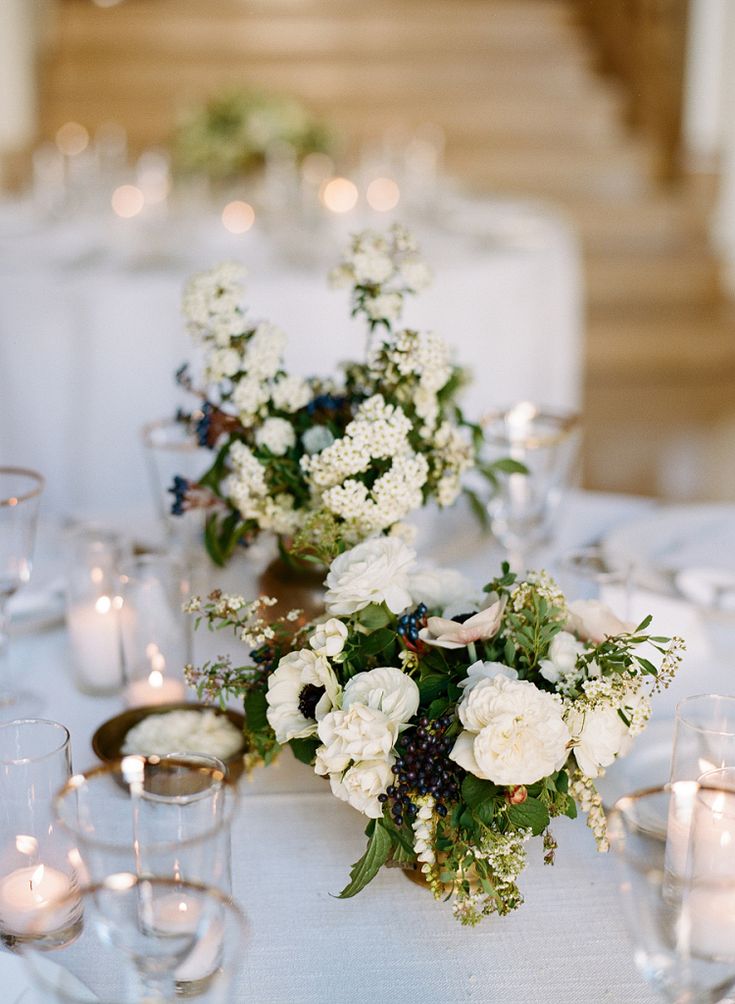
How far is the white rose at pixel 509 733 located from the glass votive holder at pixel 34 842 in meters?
0.28

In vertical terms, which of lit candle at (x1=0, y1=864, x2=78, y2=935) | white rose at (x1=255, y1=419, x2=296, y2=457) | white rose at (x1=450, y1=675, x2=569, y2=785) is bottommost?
lit candle at (x1=0, y1=864, x2=78, y2=935)

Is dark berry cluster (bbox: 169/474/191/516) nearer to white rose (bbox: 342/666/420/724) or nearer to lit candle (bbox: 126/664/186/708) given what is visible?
lit candle (bbox: 126/664/186/708)

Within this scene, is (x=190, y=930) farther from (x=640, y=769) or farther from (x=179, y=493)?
(x=179, y=493)

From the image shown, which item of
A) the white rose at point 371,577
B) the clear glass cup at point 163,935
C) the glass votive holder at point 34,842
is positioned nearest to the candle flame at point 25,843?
the glass votive holder at point 34,842

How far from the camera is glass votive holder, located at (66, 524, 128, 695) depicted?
116cm

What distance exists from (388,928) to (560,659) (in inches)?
9.4

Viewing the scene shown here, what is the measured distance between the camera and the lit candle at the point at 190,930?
1.96 ft

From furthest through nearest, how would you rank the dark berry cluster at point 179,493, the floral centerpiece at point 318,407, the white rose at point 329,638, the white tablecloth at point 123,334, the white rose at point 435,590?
1. the white tablecloth at point 123,334
2. the dark berry cluster at point 179,493
3. the floral centerpiece at point 318,407
4. the white rose at point 435,590
5. the white rose at point 329,638

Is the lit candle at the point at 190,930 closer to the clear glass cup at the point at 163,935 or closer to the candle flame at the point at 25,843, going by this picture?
the clear glass cup at the point at 163,935

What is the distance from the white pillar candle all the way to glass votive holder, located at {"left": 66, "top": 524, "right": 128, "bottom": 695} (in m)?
0.04

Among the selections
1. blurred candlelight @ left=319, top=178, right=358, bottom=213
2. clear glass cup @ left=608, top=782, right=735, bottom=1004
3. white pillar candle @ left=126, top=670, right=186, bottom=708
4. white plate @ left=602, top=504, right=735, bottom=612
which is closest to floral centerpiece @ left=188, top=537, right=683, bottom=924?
clear glass cup @ left=608, top=782, right=735, bottom=1004

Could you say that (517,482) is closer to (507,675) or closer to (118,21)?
(507,675)

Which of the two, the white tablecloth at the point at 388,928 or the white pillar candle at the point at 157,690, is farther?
the white pillar candle at the point at 157,690

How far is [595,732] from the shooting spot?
802mm
